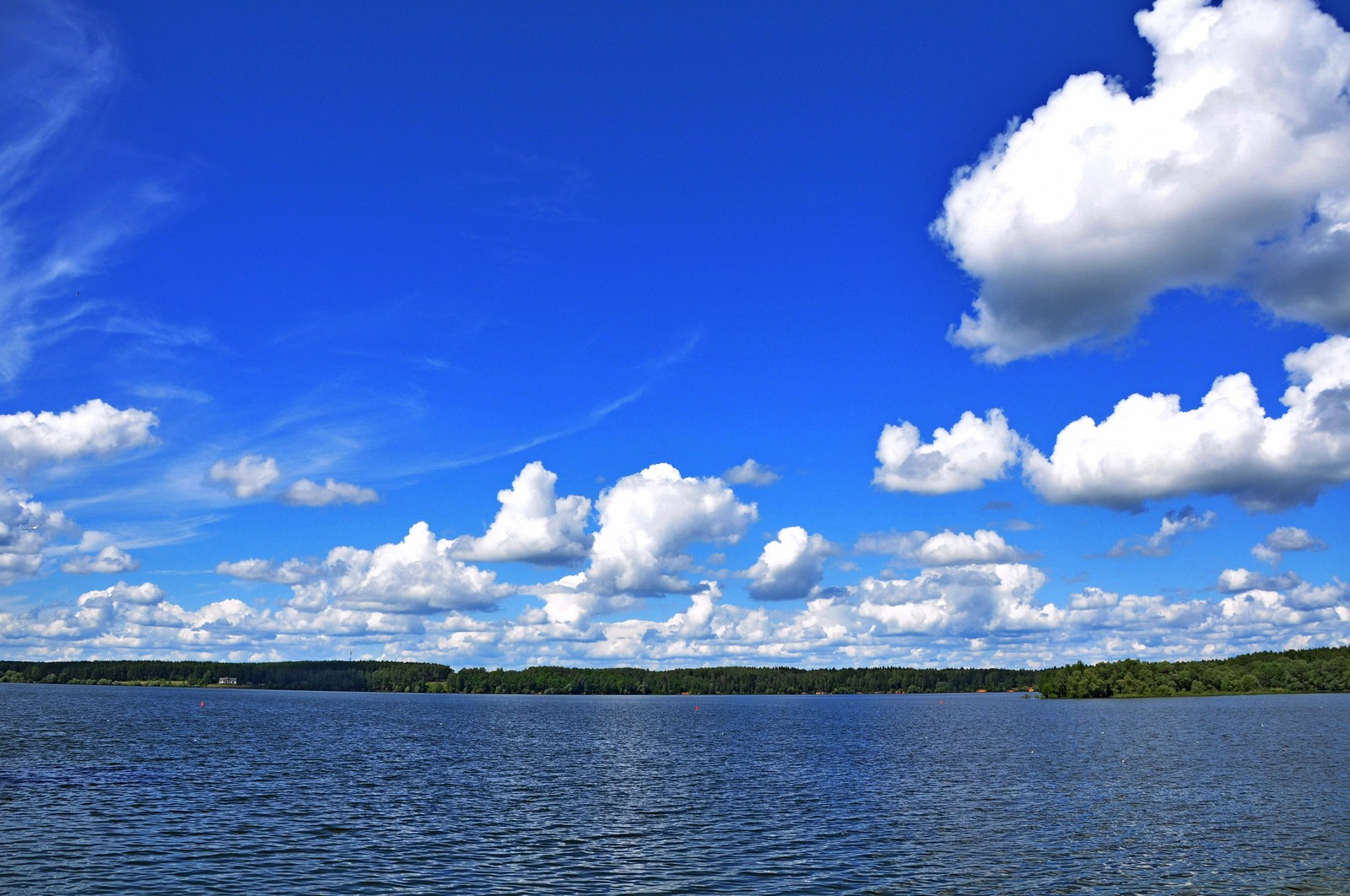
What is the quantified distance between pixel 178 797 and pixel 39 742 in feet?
216

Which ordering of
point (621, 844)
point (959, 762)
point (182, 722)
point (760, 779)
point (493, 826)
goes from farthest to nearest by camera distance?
point (182, 722)
point (959, 762)
point (760, 779)
point (493, 826)
point (621, 844)

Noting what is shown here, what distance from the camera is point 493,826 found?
61844 millimetres

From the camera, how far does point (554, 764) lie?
10725 cm

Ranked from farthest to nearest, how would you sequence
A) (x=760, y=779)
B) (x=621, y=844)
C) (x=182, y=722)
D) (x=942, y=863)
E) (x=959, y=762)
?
1. (x=182, y=722)
2. (x=959, y=762)
3. (x=760, y=779)
4. (x=621, y=844)
5. (x=942, y=863)

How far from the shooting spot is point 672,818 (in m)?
66.3

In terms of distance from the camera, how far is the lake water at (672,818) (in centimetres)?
4691

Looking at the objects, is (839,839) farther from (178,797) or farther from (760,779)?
(178,797)

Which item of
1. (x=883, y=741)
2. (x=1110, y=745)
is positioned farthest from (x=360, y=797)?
(x=1110, y=745)

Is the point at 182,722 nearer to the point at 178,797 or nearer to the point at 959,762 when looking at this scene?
the point at 178,797

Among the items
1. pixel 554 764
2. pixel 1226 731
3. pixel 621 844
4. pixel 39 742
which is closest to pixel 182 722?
pixel 39 742

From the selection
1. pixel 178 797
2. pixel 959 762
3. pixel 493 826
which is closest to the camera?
pixel 493 826

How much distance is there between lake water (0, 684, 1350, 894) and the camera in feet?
154

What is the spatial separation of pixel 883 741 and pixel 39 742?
11780cm

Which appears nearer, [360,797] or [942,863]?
[942,863]
